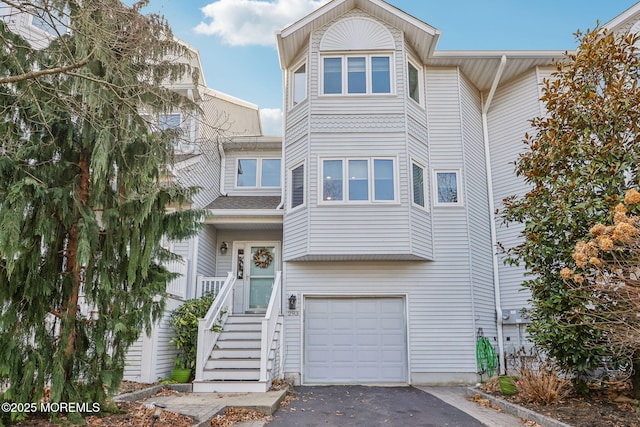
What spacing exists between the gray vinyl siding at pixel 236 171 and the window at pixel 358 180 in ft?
9.95

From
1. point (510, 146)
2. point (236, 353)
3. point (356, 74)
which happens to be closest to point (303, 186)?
point (356, 74)

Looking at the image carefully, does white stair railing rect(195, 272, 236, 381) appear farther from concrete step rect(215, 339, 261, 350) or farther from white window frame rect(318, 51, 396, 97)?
white window frame rect(318, 51, 396, 97)

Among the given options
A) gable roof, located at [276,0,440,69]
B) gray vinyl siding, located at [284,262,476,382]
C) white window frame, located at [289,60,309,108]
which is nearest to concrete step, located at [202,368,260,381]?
gray vinyl siding, located at [284,262,476,382]

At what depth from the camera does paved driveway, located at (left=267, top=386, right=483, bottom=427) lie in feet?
20.5

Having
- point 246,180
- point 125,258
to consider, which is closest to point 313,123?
point 246,180

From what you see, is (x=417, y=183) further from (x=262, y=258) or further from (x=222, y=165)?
(x=222, y=165)

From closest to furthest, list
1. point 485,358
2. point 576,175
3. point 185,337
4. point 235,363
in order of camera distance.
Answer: point 576,175, point 235,363, point 185,337, point 485,358

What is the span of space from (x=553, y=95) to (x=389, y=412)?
595cm

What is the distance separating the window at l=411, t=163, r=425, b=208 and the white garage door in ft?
7.90

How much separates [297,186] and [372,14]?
188 inches

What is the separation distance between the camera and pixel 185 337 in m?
9.11

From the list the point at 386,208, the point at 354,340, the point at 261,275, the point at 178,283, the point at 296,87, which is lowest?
the point at 354,340

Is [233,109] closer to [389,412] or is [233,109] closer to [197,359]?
[197,359]

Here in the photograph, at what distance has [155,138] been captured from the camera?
5426 millimetres
